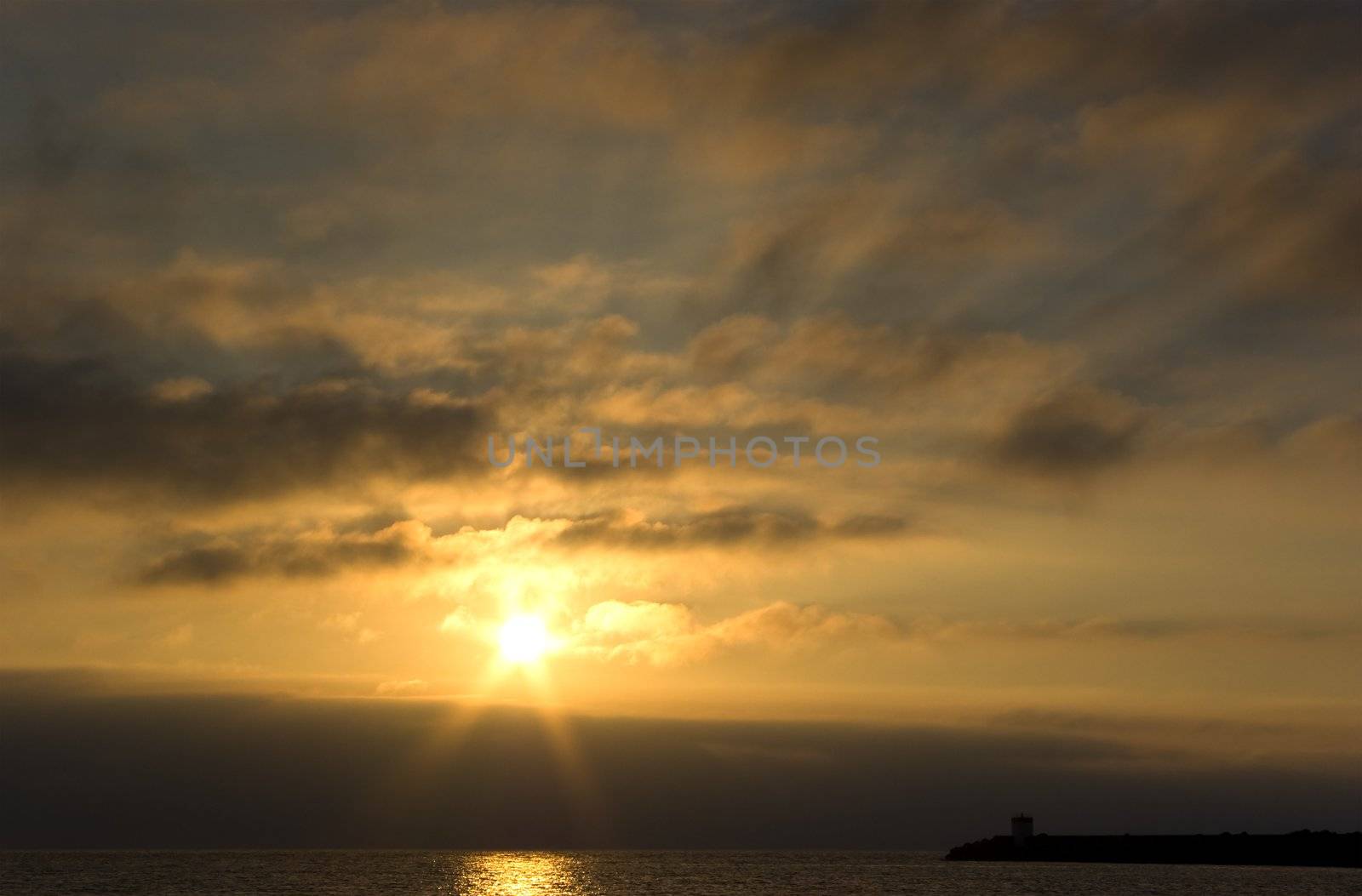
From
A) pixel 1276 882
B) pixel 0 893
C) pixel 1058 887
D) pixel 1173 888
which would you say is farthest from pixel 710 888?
pixel 0 893

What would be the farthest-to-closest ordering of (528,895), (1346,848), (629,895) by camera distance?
(1346,848) → (528,895) → (629,895)

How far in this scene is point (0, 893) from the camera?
553ft

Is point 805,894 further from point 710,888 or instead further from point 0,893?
point 0,893

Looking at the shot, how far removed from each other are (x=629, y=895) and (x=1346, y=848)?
389 ft

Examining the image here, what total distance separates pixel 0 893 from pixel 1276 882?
173m

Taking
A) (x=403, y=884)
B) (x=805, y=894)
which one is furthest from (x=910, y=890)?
(x=403, y=884)

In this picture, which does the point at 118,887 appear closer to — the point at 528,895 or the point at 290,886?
the point at 290,886

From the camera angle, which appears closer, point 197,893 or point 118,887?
point 197,893

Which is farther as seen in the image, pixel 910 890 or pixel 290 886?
pixel 290 886

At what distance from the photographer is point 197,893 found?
168 m

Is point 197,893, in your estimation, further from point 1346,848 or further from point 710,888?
point 1346,848

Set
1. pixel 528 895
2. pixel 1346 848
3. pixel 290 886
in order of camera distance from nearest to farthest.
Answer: pixel 528 895 < pixel 290 886 < pixel 1346 848

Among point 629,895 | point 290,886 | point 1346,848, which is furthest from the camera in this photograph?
point 1346,848

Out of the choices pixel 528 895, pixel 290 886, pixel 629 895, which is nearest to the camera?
pixel 629 895
